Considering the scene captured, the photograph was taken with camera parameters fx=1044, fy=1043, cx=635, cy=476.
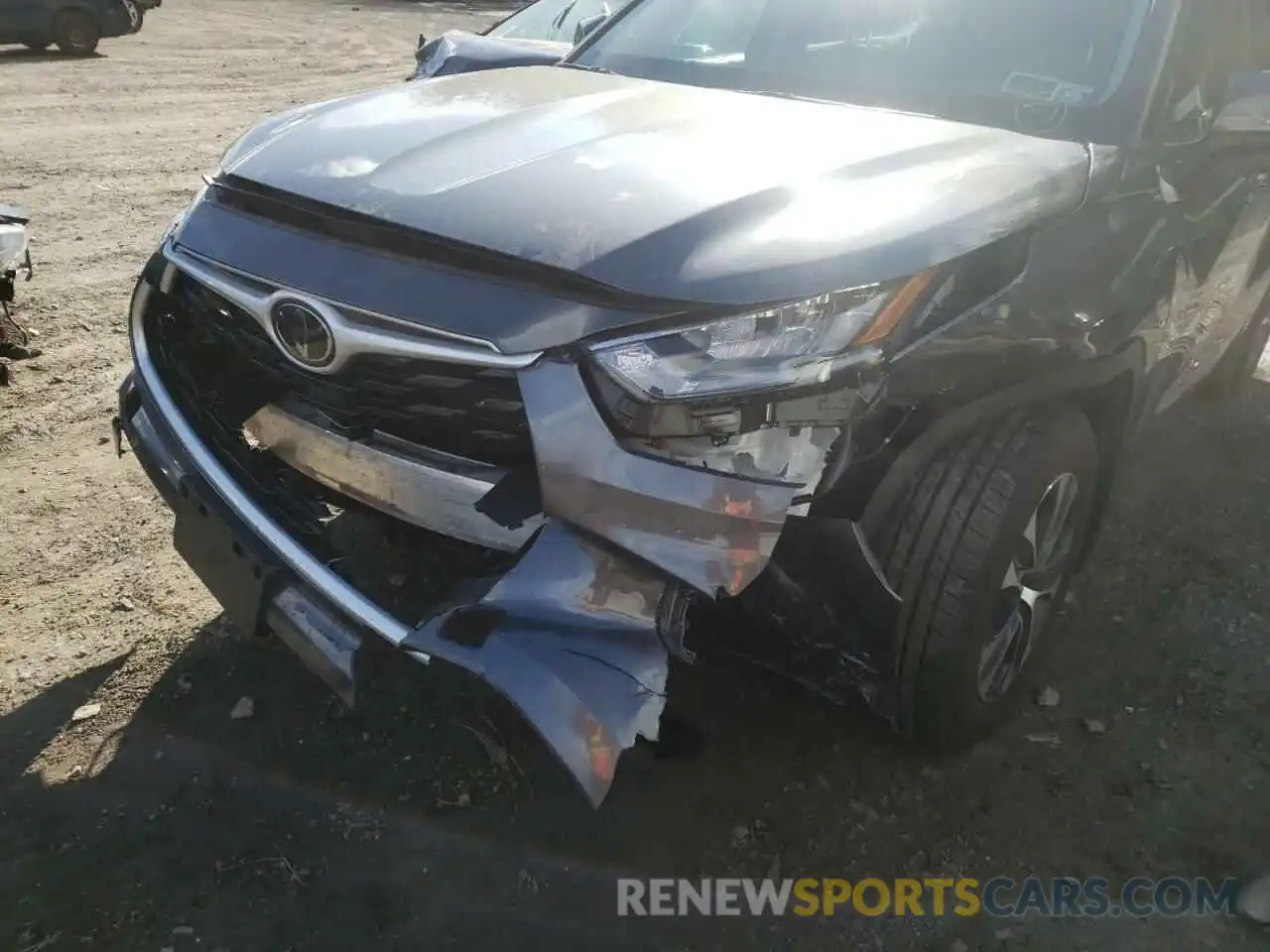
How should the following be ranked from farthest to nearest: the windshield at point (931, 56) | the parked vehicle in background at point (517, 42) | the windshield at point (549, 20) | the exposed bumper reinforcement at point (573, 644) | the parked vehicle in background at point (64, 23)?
the parked vehicle in background at point (64, 23)
the windshield at point (549, 20)
the parked vehicle in background at point (517, 42)
the windshield at point (931, 56)
the exposed bumper reinforcement at point (573, 644)

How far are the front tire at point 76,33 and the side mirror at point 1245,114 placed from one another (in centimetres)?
1486

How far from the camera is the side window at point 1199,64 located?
2.57m

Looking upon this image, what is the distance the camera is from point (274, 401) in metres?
2.21

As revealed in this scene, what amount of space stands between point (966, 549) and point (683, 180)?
0.91 meters

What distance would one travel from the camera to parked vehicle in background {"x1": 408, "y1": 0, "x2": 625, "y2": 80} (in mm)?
6000

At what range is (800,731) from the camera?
2.57 metres

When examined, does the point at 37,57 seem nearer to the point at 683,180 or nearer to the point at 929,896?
the point at 683,180

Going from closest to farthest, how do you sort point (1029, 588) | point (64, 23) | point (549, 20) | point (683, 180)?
point (683, 180) → point (1029, 588) → point (549, 20) → point (64, 23)

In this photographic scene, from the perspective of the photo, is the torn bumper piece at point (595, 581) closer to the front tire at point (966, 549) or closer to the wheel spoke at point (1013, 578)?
the front tire at point (966, 549)

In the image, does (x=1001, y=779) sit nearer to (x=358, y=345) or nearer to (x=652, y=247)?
(x=652, y=247)

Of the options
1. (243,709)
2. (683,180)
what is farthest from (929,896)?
(243,709)

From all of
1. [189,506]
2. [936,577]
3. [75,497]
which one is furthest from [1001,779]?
[75,497]

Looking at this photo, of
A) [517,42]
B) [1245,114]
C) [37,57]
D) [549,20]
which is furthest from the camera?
[37,57]

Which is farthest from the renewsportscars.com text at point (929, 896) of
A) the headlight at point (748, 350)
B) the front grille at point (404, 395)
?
the headlight at point (748, 350)
